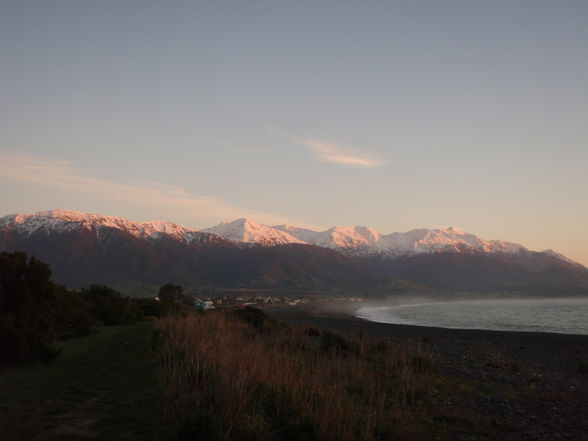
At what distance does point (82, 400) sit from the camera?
11.0m

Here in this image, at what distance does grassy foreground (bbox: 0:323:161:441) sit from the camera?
27.4 ft

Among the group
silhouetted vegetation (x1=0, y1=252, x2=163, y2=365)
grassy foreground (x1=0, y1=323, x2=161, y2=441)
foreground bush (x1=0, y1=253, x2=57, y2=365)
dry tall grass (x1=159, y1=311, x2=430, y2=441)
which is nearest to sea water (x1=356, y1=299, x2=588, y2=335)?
grassy foreground (x1=0, y1=323, x2=161, y2=441)

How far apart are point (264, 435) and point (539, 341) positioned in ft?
114

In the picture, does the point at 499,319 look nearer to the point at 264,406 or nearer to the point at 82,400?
the point at 82,400

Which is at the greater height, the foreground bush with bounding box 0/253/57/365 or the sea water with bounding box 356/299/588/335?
the foreground bush with bounding box 0/253/57/365

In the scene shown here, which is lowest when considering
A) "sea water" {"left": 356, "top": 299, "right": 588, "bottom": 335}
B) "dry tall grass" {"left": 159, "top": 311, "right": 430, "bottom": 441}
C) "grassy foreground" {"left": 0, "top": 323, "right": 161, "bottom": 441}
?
"sea water" {"left": 356, "top": 299, "right": 588, "bottom": 335}

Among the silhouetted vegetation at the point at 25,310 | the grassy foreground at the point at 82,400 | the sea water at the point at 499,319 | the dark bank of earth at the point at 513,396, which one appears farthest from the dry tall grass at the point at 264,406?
the sea water at the point at 499,319

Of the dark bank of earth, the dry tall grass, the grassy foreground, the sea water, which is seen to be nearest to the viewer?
the dry tall grass

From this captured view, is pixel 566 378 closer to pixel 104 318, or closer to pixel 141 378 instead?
pixel 141 378

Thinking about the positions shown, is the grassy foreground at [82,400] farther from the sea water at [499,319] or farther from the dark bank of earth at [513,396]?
the sea water at [499,319]

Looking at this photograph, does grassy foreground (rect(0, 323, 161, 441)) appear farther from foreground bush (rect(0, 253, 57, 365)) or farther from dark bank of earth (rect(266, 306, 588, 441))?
dark bank of earth (rect(266, 306, 588, 441))

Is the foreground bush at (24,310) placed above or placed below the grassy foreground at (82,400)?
above

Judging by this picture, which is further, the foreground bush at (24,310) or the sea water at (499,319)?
the sea water at (499,319)

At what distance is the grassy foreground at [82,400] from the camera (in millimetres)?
8359
